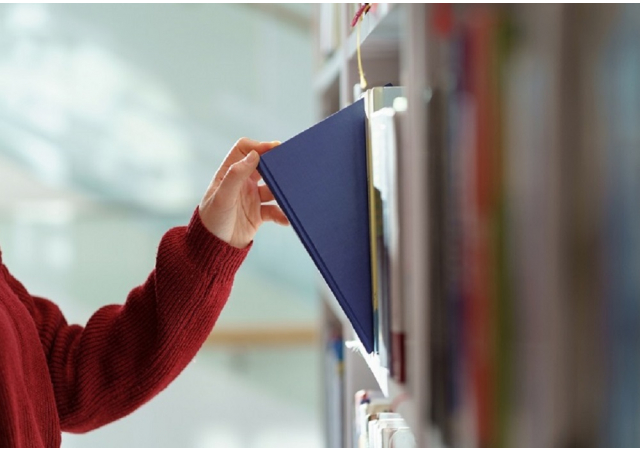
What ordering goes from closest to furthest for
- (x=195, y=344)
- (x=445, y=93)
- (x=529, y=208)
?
(x=529, y=208) → (x=445, y=93) → (x=195, y=344)

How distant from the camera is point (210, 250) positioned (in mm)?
874

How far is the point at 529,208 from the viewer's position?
35 cm

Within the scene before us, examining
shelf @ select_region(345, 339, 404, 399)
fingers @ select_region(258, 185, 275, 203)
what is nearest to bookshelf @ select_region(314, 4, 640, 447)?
shelf @ select_region(345, 339, 404, 399)

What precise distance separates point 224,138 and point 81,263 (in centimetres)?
77

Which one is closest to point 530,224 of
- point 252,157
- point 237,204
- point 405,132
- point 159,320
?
point 405,132

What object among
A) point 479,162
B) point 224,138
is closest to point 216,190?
point 479,162

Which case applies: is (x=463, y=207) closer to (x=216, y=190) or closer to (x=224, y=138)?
(x=216, y=190)

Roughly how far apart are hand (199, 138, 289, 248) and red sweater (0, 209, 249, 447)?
0.05ft

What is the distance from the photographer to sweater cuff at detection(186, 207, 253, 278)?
87 centimetres

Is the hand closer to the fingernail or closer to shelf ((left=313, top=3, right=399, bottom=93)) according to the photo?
the fingernail

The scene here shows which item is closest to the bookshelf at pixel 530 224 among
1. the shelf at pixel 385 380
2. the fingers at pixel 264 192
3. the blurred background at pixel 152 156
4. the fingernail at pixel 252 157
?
the shelf at pixel 385 380

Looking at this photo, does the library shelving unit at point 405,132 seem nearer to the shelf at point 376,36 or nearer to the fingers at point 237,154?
the shelf at point 376,36

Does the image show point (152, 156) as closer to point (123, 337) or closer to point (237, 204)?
point (123, 337)

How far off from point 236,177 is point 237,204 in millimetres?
79
